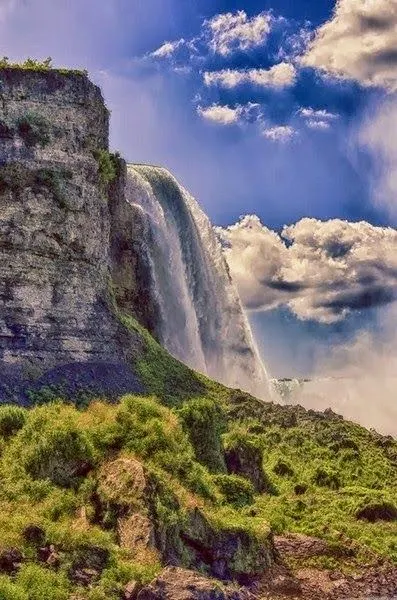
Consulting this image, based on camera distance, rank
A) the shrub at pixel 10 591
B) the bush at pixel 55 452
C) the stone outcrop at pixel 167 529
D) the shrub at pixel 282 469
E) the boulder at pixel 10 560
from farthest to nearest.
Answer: the shrub at pixel 282 469, the bush at pixel 55 452, the stone outcrop at pixel 167 529, the boulder at pixel 10 560, the shrub at pixel 10 591

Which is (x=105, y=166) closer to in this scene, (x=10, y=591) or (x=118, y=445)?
(x=118, y=445)

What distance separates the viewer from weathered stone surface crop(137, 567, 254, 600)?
1983 cm

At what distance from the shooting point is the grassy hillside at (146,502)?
22172 millimetres

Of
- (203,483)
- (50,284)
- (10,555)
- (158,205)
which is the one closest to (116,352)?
(50,284)

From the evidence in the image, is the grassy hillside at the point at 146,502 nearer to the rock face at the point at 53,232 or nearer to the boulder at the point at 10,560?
the boulder at the point at 10,560

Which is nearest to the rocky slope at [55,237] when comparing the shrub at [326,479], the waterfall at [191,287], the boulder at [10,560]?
the waterfall at [191,287]

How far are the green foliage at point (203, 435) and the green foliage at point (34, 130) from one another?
1699 cm

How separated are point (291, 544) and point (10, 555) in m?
16.0

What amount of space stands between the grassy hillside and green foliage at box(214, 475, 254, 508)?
0.21 feet

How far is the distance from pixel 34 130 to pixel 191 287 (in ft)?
77.1

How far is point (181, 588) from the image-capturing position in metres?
20.1

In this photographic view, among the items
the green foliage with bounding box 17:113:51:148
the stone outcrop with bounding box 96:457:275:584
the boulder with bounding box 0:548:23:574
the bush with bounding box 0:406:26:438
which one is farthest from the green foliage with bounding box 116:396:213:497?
the green foliage with bounding box 17:113:51:148

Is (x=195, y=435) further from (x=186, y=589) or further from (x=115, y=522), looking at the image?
(x=186, y=589)

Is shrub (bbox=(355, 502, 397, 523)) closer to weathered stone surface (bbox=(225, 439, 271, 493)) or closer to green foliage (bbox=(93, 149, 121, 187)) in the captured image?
weathered stone surface (bbox=(225, 439, 271, 493))
